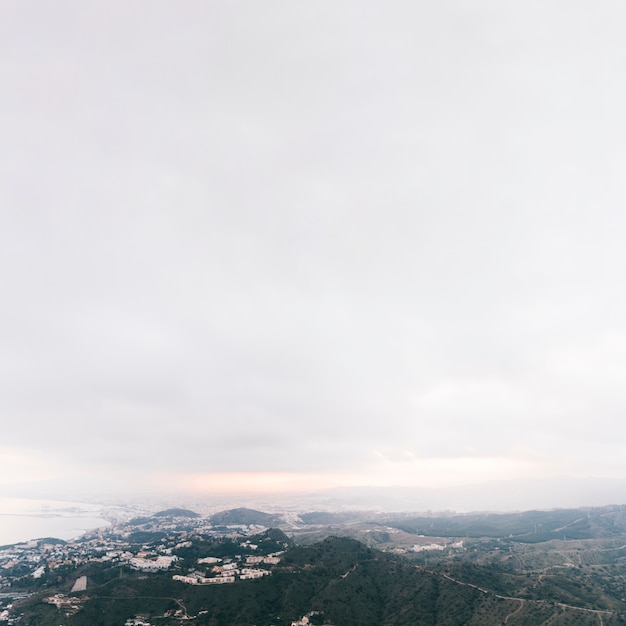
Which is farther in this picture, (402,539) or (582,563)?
(402,539)

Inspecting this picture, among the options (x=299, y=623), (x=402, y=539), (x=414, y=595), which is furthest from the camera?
(x=402, y=539)

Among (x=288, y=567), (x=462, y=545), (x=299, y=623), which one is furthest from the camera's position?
(x=462, y=545)

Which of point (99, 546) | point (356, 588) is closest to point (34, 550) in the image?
point (99, 546)

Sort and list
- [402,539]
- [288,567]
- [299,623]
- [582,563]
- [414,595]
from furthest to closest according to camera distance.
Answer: [402,539], [582,563], [288,567], [414,595], [299,623]

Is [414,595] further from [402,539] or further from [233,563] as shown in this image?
[402,539]

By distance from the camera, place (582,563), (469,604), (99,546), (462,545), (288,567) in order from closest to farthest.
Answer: (469,604), (288,567), (582,563), (99,546), (462,545)

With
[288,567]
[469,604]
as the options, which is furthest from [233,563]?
[469,604]

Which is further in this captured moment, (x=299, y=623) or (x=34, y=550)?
(x=34, y=550)

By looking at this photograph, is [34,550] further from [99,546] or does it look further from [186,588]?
[186,588]
